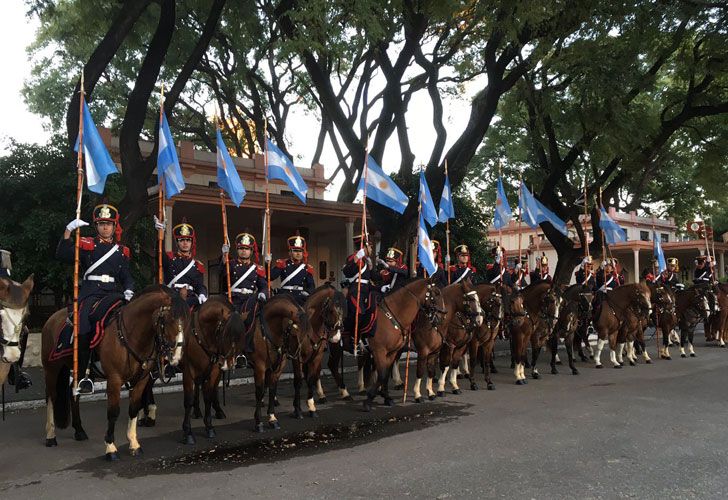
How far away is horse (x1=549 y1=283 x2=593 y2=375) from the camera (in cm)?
1309

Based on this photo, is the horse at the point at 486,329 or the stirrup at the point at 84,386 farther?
the horse at the point at 486,329

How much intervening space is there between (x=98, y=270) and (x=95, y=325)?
78 cm

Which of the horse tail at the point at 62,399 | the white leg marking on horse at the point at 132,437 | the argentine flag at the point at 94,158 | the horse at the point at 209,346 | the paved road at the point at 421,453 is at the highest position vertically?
the argentine flag at the point at 94,158

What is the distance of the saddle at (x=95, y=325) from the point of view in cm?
706

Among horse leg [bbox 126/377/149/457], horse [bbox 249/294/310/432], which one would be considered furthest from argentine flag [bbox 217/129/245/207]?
horse leg [bbox 126/377/149/457]

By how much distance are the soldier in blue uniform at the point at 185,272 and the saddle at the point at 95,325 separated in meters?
1.36

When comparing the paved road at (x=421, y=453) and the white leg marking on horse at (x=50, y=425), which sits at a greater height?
the white leg marking on horse at (x=50, y=425)

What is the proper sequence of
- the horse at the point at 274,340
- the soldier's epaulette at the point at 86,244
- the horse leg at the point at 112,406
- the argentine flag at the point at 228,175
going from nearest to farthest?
the horse leg at the point at 112,406
the soldier's epaulette at the point at 86,244
the horse at the point at 274,340
the argentine flag at the point at 228,175

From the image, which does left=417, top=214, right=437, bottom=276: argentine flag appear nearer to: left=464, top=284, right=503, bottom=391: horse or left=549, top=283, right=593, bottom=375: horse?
left=464, top=284, right=503, bottom=391: horse

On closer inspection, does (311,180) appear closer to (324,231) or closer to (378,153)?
(324,231)

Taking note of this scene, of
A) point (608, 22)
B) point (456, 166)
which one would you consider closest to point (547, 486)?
point (456, 166)

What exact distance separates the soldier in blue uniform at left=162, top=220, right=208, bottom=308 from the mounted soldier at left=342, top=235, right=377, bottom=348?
8.13 ft

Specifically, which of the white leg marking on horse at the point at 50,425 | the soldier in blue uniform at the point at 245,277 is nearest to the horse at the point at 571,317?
the soldier in blue uniform at the point at 245,277

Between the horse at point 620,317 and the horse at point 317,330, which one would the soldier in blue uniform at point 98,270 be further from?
the horse at point 620,317
